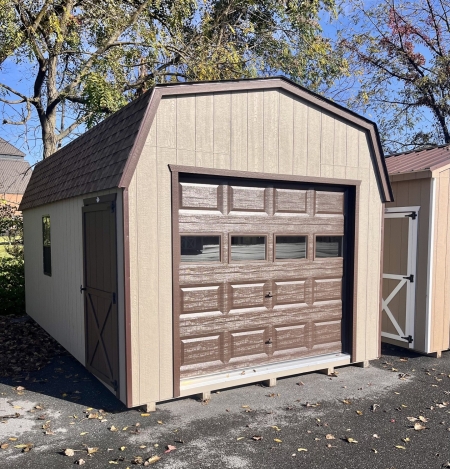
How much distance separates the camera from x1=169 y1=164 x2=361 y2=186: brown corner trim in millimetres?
4680

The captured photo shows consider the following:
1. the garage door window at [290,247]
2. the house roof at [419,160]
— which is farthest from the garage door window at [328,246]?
the house roof at [419,160]

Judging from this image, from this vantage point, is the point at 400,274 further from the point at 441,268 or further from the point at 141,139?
the point at 141,139

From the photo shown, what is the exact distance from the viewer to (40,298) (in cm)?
835

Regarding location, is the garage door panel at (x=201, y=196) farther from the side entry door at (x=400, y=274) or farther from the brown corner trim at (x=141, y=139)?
the side entry door at (x=400, y=274)

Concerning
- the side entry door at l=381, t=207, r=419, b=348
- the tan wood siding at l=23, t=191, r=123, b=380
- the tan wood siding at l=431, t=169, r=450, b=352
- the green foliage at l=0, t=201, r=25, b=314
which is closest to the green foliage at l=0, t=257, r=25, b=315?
the green foliage at l=0, t=201, r=25, b=314

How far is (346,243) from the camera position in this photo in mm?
6047

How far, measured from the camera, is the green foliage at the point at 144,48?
35.1ft

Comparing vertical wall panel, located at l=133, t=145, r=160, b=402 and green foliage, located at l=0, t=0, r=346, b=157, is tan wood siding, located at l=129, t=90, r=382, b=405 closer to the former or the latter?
vertical wall panel, located at l=133, t=145, r=160, b=402

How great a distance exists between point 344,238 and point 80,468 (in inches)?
170

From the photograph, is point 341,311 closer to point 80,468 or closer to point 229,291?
point 229,291

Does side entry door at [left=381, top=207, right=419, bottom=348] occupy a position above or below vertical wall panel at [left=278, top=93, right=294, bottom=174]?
below

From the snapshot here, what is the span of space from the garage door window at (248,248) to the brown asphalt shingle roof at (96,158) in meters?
1.65

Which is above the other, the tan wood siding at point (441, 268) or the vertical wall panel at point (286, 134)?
the vertical wall panel at point (286, 134)

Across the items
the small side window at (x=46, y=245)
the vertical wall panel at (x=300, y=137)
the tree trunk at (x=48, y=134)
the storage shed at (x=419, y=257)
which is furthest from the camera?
the tree trunk at (x=48, y=134)
